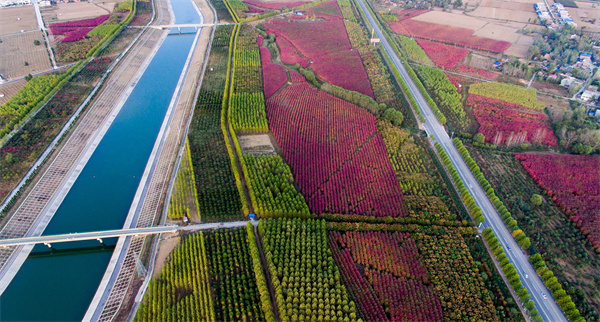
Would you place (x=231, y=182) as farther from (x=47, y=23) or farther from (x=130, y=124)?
(x=47, y=23)

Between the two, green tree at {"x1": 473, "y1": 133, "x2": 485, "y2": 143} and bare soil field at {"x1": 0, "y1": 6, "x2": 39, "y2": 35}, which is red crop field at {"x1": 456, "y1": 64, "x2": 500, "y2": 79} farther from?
bare soil field at {"x1": 0, "y1": 6, "x2": 39, "y2": 35}

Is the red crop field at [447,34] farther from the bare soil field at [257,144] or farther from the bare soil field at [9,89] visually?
the bare soil field at [9,89]

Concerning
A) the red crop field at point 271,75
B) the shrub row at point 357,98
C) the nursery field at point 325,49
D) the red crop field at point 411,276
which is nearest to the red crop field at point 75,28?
the nursery field at point 325,49

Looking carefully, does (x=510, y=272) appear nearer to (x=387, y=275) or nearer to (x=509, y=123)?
(x=387, y=275)

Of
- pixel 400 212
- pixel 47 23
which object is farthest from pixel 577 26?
pixel 47 23

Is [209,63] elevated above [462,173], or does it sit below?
above

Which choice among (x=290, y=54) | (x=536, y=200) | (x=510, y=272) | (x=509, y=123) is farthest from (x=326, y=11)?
(x=510, y=272)

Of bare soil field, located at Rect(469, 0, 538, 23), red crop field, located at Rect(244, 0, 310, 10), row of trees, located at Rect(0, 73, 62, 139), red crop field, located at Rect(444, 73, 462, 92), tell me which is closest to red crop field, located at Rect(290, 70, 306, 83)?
red crop field, located at Rect(444, 73, 462, 92)
